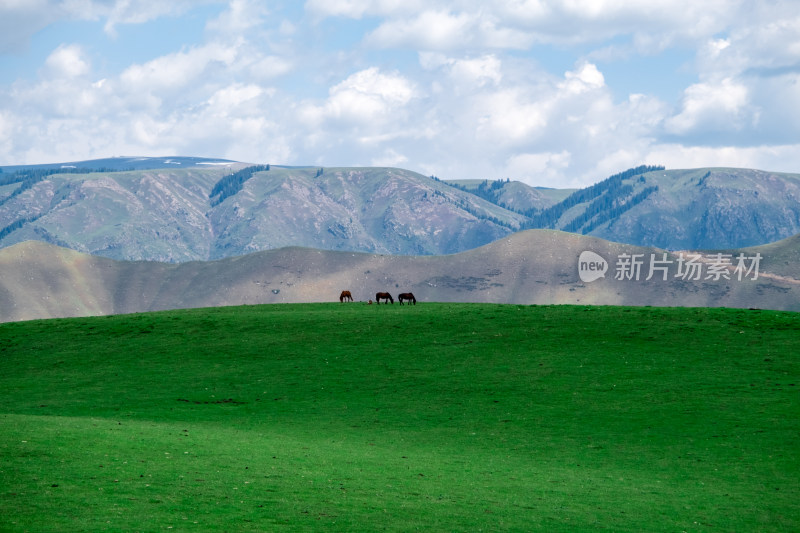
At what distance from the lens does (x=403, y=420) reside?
47.5 meters

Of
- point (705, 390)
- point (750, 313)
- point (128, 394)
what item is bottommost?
point (128, 394)

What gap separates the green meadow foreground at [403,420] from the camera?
27188 mm

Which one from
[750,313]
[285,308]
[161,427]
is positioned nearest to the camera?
[161,427]

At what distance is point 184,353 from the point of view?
6550 cm

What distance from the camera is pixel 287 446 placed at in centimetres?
3878

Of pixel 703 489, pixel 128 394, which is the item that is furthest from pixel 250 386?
pixel 703 489

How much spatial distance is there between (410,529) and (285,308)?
2488 inches

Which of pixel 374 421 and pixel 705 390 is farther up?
pixel 705 390

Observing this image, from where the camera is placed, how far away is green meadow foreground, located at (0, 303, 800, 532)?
27188 mm

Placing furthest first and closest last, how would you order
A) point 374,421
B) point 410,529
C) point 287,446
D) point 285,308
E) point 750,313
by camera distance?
point 285,308, point 750,313, point 374,421, point 287,446, point 410,529

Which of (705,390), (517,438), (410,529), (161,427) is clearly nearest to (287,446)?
(161,427)

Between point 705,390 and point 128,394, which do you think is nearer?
point 705,390

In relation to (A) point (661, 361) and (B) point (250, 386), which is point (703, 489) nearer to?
(A) point (661, 361)

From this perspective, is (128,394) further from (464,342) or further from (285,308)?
(285,308)
